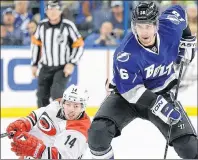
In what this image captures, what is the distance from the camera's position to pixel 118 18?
23.7ft

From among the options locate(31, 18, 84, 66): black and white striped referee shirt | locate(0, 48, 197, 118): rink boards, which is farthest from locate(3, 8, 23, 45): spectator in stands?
locate(31, 18, 84, 66): black and white striped referee shirt

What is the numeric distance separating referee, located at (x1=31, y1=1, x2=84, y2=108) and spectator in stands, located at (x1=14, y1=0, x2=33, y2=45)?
707 mm

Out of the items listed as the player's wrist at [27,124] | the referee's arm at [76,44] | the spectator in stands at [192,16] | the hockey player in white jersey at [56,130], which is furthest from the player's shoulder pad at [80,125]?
the spectator in stands at [192,16]

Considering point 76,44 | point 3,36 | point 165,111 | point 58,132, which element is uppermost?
point 165,111

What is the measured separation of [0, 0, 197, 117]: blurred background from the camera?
22.4ft

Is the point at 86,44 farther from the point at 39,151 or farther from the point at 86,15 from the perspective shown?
the point at 39,151

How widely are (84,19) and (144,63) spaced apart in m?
3.44

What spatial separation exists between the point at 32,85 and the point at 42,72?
1.98 ft

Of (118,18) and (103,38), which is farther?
(118,18)

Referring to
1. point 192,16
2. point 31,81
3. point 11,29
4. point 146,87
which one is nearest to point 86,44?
point 31,81

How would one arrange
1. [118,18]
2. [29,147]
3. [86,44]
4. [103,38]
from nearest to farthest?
[29,147], [86,44], [103,38], [118,18]

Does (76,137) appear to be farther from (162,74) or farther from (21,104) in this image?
(21,104)

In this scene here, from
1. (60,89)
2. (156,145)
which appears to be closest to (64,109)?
(156,145)

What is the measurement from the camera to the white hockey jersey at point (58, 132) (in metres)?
3.57
